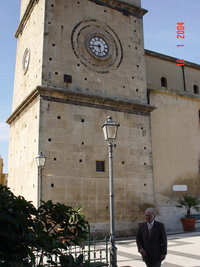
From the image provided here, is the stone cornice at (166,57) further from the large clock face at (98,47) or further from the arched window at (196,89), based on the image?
the large clock face at (98,47)

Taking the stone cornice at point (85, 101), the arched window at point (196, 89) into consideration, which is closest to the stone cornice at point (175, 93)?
the stone cornice at point (85, 101)

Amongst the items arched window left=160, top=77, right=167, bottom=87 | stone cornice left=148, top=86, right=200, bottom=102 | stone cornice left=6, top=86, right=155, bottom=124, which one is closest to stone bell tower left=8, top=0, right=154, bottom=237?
stone cornice left=6, top=86, right=155, bottom=124

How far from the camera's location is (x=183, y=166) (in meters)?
18.1

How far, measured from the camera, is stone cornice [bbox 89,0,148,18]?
17980 mm

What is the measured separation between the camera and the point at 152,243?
5.21m

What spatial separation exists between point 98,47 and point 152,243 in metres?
13.8

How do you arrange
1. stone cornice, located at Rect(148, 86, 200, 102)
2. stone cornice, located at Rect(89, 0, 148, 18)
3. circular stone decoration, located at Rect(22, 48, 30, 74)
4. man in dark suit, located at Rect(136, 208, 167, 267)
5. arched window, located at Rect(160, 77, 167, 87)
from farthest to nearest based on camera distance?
arched window, located at Rect(160, 77, 167, 87), stone cornice, located at Rect(148, 86, 200, 102), stone cornice, located at Rect(89, 0, 148, 18), circular stone decoration, located at Rect(22, 48, 30, 74), man in dark suit, located at Rect(136, 208, 167, 267)

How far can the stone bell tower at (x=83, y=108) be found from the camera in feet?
47.4

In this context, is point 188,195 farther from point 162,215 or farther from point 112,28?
point 112,28

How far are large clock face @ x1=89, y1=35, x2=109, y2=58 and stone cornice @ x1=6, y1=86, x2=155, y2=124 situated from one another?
282cm

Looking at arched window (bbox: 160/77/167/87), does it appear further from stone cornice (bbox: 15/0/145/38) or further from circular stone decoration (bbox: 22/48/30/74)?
circular stone decoration (bbox: 22/48/30/74)

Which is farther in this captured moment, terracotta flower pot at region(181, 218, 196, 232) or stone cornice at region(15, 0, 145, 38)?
stone cornice at region(15, 0, 145, 38)

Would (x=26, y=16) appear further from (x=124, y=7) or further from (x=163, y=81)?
(x=163, y=81)

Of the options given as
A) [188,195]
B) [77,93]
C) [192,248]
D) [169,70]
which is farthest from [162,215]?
[169,70]
